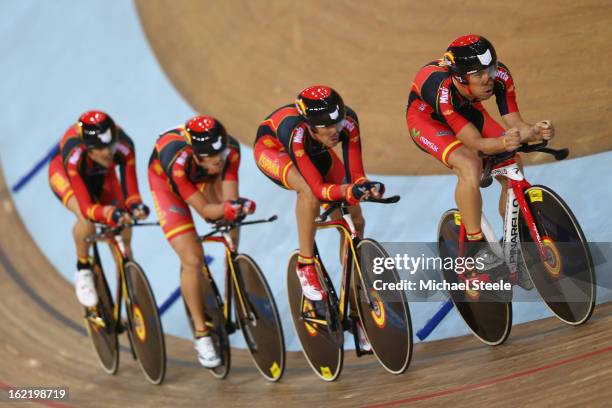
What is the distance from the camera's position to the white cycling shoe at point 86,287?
5090mm

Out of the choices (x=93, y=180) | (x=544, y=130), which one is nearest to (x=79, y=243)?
(x=93, y=180)

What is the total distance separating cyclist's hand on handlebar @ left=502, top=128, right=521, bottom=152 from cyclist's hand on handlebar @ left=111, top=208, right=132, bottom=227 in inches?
84.2

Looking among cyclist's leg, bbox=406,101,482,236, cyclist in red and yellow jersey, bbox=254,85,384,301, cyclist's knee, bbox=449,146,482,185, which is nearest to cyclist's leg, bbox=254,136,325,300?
cyclist in red and yellow jersey, bbox=254,85,384,301

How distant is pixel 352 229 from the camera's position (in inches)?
149

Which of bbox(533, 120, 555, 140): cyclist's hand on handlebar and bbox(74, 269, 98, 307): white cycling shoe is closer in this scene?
bbox(533, 120, 555, 140): cyclist's hand on handlebar

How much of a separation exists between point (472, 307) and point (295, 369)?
1259 mm

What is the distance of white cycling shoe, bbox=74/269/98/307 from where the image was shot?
509 cm

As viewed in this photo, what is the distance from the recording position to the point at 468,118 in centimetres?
371

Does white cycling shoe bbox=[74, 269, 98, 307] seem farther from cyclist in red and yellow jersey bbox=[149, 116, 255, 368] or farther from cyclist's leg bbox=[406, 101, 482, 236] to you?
cyclist's leg bbox=[406, 101, 482, 236]

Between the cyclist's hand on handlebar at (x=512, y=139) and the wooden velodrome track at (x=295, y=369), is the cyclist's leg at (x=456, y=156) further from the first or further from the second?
the wooden velodrome track at (x=295, y=369)

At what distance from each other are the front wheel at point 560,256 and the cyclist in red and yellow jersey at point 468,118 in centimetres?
13

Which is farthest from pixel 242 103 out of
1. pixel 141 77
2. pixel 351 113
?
pixel 351 113

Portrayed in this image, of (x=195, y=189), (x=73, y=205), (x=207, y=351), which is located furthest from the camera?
(x=73, y=205)

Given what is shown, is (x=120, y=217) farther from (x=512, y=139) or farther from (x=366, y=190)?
(x=512, y=139)
